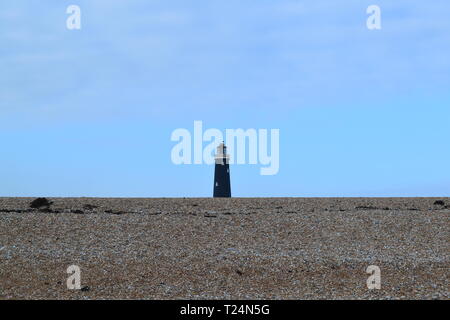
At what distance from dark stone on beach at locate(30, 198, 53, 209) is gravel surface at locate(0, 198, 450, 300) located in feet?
1.27

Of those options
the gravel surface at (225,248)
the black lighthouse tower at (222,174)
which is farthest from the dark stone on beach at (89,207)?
the black lighthouse tower at (222,174)

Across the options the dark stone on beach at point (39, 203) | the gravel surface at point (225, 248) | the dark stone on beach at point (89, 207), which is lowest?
the gravel surface at point (225, 248)

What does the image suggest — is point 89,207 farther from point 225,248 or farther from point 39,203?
point 225,248

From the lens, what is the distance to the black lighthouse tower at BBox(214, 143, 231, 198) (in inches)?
1795

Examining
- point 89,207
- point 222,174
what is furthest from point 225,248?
point 222,174

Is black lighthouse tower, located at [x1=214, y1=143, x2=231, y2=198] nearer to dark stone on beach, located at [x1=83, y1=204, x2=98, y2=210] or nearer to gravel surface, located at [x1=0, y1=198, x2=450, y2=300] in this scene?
gravel surface, located at [x1=0, y1=198, x2=450, y2=300]

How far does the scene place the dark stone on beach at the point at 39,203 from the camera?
29.1 metres

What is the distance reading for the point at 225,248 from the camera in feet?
74.4

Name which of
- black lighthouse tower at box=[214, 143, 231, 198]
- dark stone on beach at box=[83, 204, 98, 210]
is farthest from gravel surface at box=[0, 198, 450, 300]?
black lighthouse tower at box=[214, 143, 231, 198]

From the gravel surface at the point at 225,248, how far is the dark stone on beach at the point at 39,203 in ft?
1.27

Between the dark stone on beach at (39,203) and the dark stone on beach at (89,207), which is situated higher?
the dark stone on beach at (39,203)

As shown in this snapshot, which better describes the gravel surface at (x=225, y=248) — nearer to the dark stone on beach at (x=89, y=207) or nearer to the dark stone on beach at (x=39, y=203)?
the dark stone on beach at (x=89, y=207)
